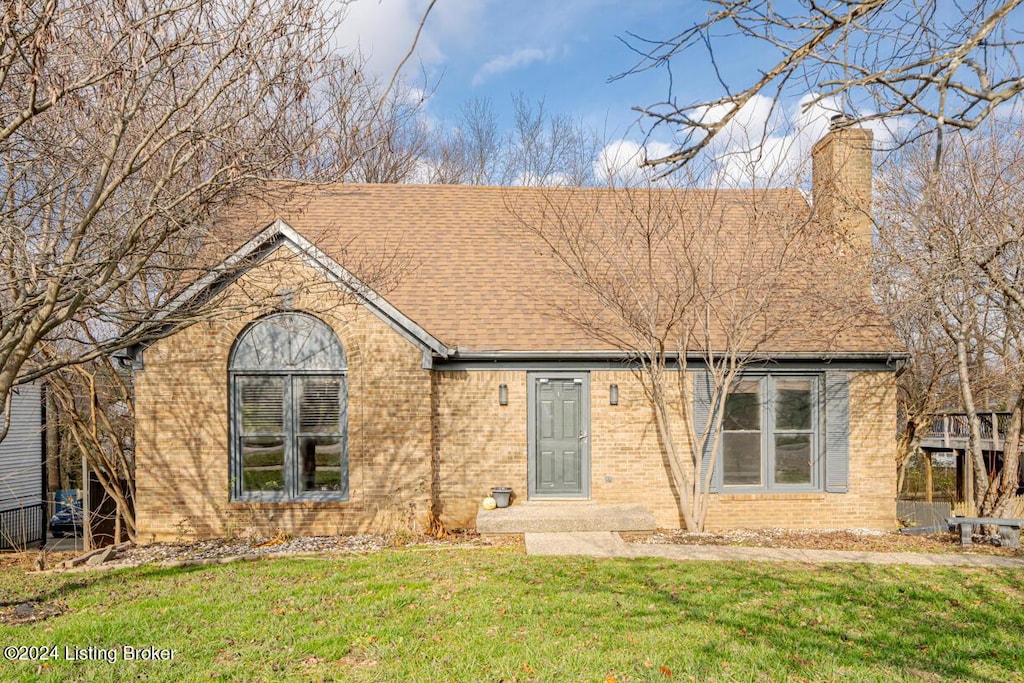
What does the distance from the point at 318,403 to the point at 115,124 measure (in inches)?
214

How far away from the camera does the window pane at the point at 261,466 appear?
1088 centimetres

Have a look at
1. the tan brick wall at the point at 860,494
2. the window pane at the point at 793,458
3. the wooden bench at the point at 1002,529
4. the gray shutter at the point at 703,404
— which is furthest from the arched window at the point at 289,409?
the wooden bench at the point at 1002,529

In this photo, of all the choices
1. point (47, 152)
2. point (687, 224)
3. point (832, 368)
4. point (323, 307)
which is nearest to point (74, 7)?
point (47, 152)

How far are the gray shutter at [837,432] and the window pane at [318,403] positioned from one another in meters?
8.31

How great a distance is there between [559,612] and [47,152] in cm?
697

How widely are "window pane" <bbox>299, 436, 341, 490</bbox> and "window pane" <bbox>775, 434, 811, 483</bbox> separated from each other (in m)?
7.52

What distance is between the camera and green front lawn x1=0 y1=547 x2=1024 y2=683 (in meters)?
5.16

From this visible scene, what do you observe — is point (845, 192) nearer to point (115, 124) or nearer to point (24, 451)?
point (115, 124)

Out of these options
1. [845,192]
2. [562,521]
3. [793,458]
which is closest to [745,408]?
[793,458]

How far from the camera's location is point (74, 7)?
18.9ft

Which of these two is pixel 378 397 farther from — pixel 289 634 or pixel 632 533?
pixel 289 634

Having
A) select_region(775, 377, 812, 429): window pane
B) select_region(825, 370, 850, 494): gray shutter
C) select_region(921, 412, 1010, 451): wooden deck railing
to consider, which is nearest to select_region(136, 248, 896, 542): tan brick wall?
select_region(825, 370, 850, 494): gray shutter

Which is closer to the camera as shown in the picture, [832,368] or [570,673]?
[570,673]

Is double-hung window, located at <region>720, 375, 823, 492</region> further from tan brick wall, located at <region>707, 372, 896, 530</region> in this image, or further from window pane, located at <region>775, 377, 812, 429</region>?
tan brick wall, located at <region>707, 372, 896, 530</region>
